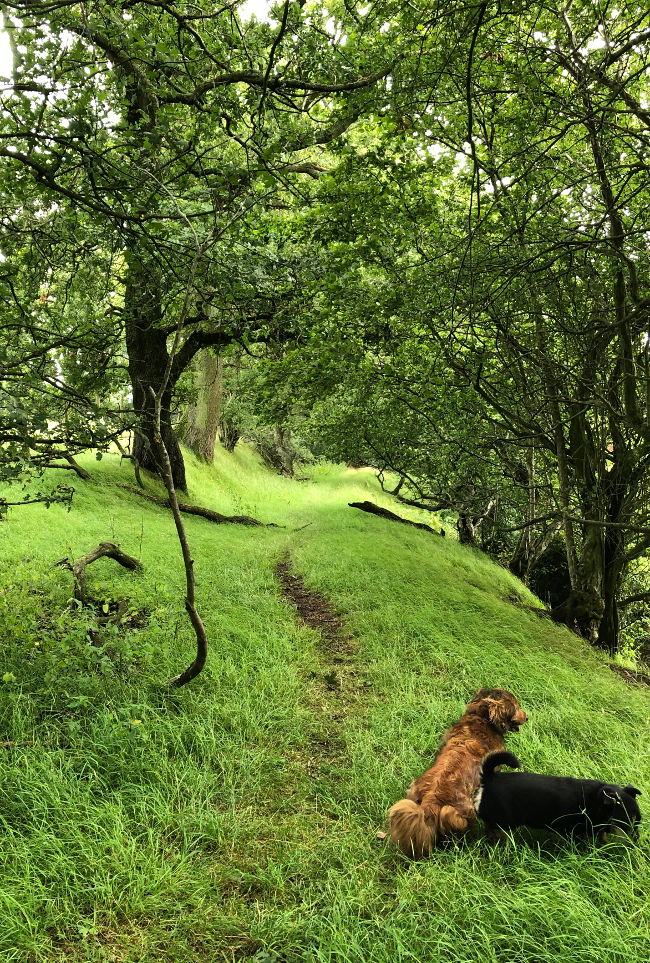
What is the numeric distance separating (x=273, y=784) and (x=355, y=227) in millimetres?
6085

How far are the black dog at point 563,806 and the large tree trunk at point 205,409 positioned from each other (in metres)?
16.3

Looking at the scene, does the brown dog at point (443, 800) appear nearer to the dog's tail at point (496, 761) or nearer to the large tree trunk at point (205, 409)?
the dog's tail at point (496, 761)

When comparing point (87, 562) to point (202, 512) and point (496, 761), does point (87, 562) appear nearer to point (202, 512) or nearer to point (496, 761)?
point (496, 761)

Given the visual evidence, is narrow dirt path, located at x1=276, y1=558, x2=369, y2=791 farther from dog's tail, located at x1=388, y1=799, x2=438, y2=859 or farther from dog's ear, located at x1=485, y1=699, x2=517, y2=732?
dog's ear, located at x1=485, y1=699, x2=517, y2=732

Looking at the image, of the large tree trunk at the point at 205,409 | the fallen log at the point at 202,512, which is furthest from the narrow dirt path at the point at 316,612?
the large tree trunk at the point at 205,409

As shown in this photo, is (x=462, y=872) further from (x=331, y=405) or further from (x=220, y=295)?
(x=331, y=405)

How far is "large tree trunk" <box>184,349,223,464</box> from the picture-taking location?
17594 millimetres

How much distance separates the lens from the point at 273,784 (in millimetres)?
3592

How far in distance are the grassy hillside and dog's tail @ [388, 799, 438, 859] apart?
0.09 metres

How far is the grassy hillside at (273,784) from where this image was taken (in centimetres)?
240

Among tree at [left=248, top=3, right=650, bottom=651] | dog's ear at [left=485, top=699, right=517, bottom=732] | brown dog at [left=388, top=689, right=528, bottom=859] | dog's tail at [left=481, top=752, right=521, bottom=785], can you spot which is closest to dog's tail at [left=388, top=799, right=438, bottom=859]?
brown dog at [left=388, top=689, right=528, bottom=859]

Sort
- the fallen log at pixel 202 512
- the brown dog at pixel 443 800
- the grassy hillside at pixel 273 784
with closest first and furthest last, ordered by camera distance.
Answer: the grassy hillside at pixel 273 784 → the brown dog at pixel 443 800 → the fallen log at pixel 202 512

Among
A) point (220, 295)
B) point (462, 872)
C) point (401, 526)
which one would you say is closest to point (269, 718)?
point (462, 872)

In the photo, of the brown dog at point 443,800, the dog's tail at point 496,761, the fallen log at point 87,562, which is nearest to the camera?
the brown dog at point 443,800
